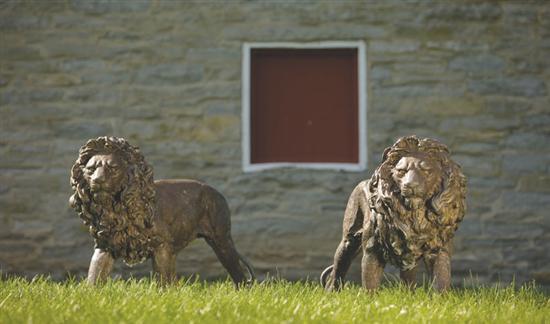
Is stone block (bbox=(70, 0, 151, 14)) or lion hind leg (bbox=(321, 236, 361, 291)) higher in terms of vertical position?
stone block (bbox=(70, 0, 151, 14))

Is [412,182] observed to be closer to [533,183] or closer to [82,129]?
[533,183]

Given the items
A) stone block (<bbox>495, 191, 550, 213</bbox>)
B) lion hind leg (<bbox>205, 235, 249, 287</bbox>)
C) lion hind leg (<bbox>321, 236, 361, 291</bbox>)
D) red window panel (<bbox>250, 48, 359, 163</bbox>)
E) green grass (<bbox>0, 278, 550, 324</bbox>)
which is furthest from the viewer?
red window panel (<bbox>250, 48, 359, 163</bbox>)

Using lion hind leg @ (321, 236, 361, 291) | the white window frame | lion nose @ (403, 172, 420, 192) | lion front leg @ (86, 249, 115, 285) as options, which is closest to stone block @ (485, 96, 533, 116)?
the white window frame

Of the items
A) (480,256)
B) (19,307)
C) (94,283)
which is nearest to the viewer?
(19,307)

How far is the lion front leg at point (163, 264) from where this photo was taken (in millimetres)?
5121

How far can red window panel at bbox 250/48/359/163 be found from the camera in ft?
26.4

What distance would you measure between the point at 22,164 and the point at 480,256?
4.32 meters

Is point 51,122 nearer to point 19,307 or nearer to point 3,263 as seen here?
point 3,263

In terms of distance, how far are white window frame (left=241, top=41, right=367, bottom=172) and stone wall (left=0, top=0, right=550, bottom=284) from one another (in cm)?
6

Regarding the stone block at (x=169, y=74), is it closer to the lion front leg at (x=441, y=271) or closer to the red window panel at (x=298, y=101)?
the red window panel at (x=298, y=101)

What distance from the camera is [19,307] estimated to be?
4340 millimetres

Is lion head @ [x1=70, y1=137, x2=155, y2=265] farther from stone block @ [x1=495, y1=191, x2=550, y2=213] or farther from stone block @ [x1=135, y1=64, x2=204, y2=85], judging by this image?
stone block @ [x1=495, y1=191, x2=550, y2=213]

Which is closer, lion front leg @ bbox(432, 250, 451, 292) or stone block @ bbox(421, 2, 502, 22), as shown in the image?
lion front leg @ bbox(432, 250, 451, 292)

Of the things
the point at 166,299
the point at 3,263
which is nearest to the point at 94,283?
the point at 166,299
